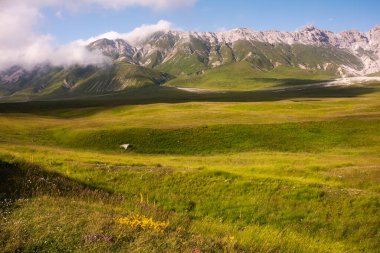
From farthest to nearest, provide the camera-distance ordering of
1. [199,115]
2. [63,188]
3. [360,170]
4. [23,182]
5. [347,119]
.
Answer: [199,115]
[347,119]
[360,170]
[63,188]
[23,182]

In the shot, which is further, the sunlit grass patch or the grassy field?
the sunlit grass patch

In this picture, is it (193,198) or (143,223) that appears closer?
(143,223)

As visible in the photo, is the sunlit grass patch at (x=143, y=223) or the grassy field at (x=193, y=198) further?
the sunlit grass patch at (x=143, y=223)

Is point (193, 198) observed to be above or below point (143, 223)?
below

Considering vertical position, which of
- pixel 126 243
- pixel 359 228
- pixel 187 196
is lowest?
pixel 359 228

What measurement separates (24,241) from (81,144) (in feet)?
146

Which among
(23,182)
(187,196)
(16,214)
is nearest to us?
(16,214)

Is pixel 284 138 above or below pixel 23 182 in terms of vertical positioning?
below

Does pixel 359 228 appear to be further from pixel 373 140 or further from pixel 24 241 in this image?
pixel 373 140

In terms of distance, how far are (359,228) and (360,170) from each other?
1013cm

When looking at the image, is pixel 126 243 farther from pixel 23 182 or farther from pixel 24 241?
pixel 23 182

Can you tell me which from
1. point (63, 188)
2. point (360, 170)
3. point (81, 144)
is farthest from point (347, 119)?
point (63, 188)

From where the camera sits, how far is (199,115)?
78.4 metres

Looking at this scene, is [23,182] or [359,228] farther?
[359,228]
